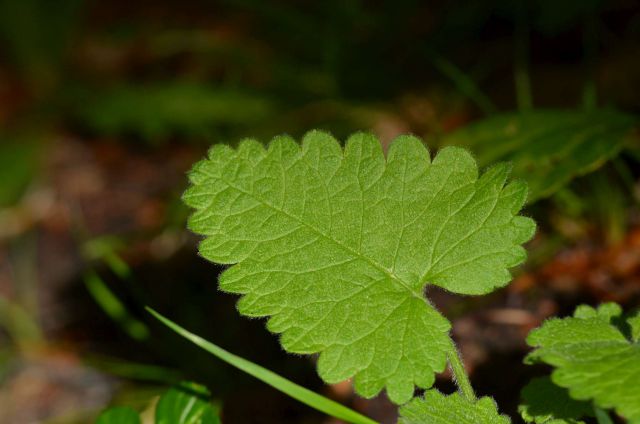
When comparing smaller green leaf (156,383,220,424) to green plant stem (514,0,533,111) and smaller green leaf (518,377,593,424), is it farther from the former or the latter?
green plant stem (514,0,533,111)

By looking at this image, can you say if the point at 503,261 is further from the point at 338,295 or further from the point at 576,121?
the point at 576,121

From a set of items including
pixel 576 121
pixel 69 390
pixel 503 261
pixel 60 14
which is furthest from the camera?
pixel 60 14

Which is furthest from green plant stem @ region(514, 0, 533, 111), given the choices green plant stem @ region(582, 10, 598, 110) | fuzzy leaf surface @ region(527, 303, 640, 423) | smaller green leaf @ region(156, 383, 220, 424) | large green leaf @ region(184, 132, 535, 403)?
smaller green leaf @ region(156, 383, 220, 424)

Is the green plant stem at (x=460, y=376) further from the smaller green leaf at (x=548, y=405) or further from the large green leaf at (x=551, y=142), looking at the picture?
the large green leaf at (x=551, y=142)

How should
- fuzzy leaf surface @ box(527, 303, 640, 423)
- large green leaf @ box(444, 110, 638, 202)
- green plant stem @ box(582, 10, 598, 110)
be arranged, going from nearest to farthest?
fuzzy leaf surface @ box(527, 303, 640, 423) → large green leaf @ box(444, 110, 638, 202) → green plant stem @ box(582, 10, 598, 110)

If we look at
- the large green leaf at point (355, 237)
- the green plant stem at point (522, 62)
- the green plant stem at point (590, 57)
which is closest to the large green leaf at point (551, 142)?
the green plant stem at point (590, 57)

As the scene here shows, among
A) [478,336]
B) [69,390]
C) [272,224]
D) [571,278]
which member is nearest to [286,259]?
[272,224]
